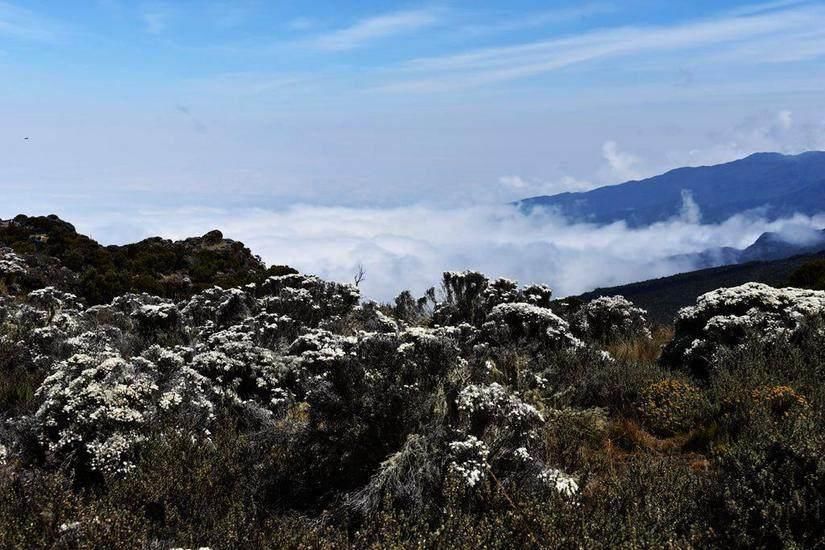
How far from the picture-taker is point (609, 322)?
1280 centimetres

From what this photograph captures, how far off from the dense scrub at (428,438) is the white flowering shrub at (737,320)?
0.12ft

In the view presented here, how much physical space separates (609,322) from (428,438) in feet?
27.4

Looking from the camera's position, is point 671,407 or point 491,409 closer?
point 491,409

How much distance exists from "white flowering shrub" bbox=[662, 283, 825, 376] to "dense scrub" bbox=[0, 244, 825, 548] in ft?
0.12

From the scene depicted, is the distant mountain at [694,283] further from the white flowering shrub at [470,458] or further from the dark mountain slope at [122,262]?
the white flowering shrub at [470,458]

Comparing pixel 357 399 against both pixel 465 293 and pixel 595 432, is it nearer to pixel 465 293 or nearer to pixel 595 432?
pixel 595 432

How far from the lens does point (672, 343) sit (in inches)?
402

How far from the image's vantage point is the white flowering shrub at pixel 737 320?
882 cm

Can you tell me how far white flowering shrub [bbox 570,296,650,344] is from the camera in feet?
40.0

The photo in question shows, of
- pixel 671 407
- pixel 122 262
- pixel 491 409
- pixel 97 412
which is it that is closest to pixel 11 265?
pixel 122 262

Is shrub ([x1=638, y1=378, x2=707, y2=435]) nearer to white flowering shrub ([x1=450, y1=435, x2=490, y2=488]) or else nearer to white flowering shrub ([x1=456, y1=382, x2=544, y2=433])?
white flowering shrub ([x1=456, y1=382, x2=544, y2=433])

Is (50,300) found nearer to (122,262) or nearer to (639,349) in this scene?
(122,262)

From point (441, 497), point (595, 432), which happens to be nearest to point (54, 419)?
point (441, 497)

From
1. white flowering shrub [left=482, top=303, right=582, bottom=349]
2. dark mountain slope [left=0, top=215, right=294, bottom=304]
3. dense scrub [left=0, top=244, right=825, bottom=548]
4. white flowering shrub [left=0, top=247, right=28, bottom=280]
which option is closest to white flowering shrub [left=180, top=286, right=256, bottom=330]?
dense scrub [left=0, top=244, right=825, bottom=548]
